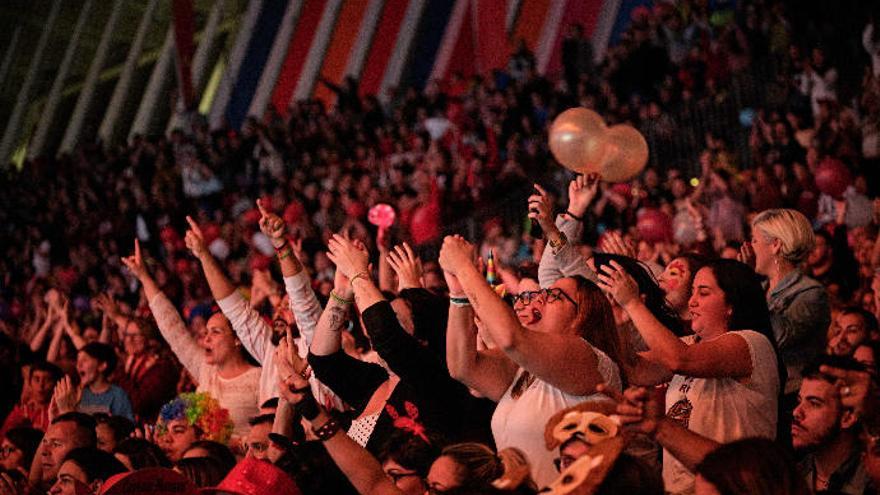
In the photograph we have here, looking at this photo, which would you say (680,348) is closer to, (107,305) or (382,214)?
(382,214)

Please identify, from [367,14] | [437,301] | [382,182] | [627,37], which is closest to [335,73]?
[367,14]

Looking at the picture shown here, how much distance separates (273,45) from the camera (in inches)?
879

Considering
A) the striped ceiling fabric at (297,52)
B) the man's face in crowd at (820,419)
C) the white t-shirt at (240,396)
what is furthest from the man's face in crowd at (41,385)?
the striped ceiling fabric at (297,52)

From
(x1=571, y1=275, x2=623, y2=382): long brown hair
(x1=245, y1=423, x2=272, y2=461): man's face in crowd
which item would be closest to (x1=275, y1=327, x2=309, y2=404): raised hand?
(x1=245, y1=423, x2=272, y2=461): man's face in crowd

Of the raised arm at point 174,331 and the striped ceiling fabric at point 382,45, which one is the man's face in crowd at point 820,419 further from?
the striped ceiling fabric at point 382,45

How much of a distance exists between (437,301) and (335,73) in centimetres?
1656

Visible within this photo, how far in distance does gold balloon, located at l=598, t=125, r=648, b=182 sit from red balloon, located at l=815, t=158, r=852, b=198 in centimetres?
314

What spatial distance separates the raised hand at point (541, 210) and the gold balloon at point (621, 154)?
2.12 ft

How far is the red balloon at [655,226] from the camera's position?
885cm

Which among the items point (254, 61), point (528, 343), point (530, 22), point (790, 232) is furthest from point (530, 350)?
point (254, 61)

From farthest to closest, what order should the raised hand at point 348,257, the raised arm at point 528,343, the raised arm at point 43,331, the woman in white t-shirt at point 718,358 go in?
1. the raised arm at point 43,331
2. the raised hand at point 348,257
3. the woman in white t-shirt at point 718,358
4. the raised arm at point 528,343

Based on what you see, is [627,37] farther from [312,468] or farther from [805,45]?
[312,468]

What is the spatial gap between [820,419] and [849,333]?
49.2 inches

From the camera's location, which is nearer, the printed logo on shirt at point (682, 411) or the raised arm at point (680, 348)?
the raised arm at point (680, 348)
